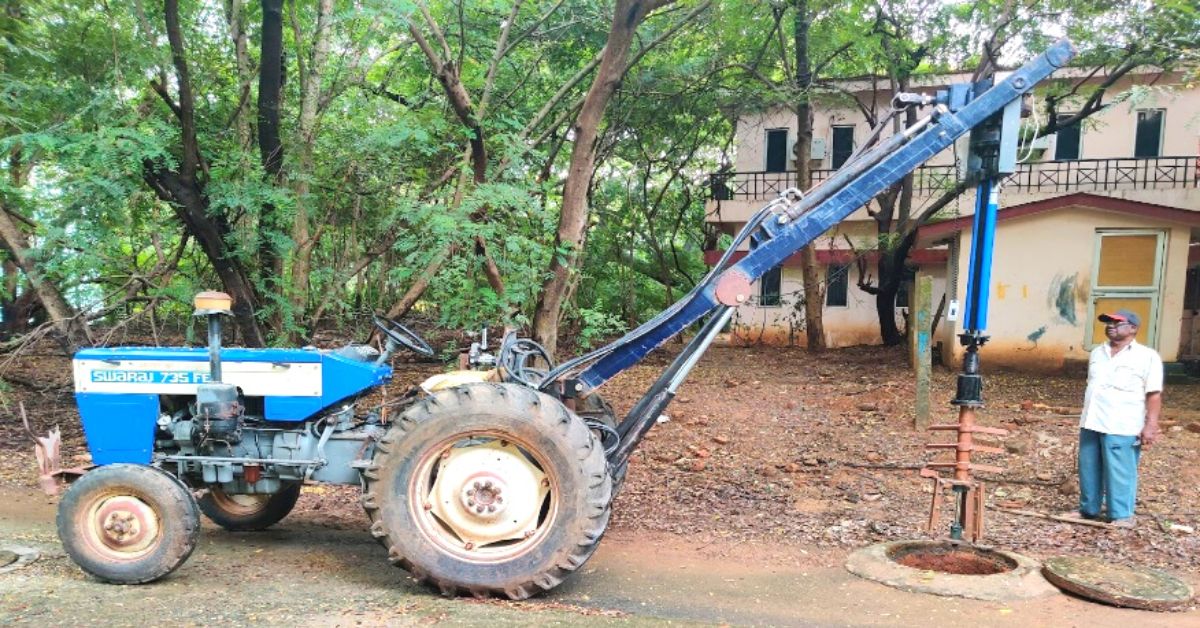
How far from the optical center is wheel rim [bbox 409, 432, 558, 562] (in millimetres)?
4004

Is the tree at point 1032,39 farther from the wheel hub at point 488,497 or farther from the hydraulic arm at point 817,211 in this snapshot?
the wheel hub at point 488,497

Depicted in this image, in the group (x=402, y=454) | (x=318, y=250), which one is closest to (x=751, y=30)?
(x=318, y=250)

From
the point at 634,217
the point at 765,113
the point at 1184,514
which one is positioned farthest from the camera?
the point at 634,217

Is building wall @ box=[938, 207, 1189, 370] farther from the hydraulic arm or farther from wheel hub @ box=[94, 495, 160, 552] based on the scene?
wheel hub @ box=[94, 495, 160, 552]

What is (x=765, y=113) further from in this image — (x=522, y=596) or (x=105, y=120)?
(x=522, y=596)

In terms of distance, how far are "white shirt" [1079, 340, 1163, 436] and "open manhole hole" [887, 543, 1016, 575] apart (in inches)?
57.4

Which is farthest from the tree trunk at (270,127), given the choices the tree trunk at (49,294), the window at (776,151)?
the window at (776,151)

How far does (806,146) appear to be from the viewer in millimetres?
12289

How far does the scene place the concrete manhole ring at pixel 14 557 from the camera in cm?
428

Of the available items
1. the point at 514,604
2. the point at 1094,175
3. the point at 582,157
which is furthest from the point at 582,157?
the point at 1094,175

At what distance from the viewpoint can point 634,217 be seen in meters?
16.7

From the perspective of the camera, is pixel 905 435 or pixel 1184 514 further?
pixel 905 435

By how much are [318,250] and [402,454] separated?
604 cm

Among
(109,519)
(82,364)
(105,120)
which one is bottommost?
(109,519)
